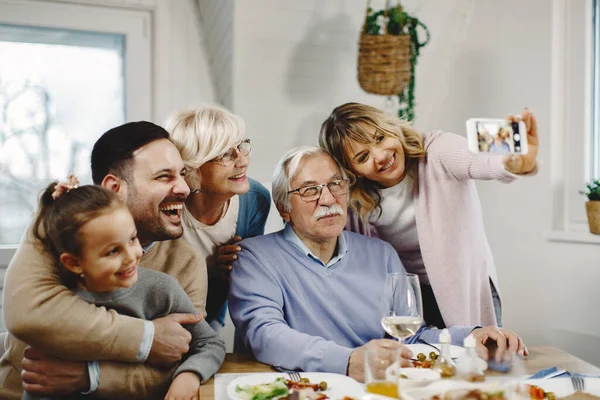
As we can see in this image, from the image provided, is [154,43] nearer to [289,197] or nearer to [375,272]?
[289,197]

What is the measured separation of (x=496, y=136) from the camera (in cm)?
149

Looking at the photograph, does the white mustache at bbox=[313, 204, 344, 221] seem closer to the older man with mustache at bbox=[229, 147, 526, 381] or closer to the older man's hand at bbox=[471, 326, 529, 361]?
the older man with mustache at bbox=[229, 147, 526, 381]

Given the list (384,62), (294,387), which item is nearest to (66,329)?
(294,387)

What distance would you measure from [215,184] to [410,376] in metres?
0.93

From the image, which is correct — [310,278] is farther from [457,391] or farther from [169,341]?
[457,391]

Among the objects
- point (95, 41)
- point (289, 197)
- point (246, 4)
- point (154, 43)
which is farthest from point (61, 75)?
point (289, 197)

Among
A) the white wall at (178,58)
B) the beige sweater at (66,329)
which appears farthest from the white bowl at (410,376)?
the white wall at (178,58)

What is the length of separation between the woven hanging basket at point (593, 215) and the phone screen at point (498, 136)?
1.56 meters

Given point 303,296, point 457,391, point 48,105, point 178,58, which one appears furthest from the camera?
point 178,58

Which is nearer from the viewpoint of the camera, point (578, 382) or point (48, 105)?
point (578, 382)

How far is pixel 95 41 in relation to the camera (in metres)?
3.45

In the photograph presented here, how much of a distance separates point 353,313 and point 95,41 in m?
2.35

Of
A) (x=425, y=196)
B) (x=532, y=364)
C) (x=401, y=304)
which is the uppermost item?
(x=425, y=196)

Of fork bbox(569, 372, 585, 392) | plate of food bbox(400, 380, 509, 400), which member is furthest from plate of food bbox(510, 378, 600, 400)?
plate of food bbox(400, 380, 509, 400)
